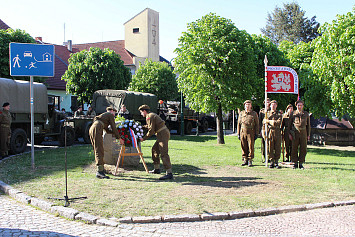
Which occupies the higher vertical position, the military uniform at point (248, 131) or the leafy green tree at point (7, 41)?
the leafy green tree at point (7, 41)

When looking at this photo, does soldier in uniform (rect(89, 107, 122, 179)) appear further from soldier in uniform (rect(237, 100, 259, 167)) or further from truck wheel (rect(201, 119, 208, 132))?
truck wheel (rect(201, 119, 208, 132))

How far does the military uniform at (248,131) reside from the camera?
35.4 ft

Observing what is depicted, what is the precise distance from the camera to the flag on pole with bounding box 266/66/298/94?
11312 mm

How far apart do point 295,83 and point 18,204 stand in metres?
8.38

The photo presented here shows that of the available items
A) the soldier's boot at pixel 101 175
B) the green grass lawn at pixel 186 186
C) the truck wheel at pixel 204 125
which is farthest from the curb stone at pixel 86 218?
the truck wheel at pixel 204 125

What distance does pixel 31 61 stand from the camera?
9.95 meters

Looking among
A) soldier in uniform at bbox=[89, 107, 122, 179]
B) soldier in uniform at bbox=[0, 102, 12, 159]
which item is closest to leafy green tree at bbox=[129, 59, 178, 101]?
soldier in uniform at bbox=[0, 102, 12, 159]

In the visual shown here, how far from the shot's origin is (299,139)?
1073cm

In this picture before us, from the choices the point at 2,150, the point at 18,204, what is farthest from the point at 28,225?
the point at 2,150

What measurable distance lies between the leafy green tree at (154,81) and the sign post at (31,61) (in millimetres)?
22990

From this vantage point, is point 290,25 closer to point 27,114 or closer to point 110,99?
point 110,99

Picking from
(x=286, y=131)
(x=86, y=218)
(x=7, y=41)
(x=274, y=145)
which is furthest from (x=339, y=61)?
(x=7, y=41)

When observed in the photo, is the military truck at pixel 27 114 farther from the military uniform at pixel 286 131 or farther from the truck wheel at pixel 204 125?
the truck wheel at pixel 204 125

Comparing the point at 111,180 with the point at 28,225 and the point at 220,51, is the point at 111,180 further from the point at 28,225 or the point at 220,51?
the point at 220,51
